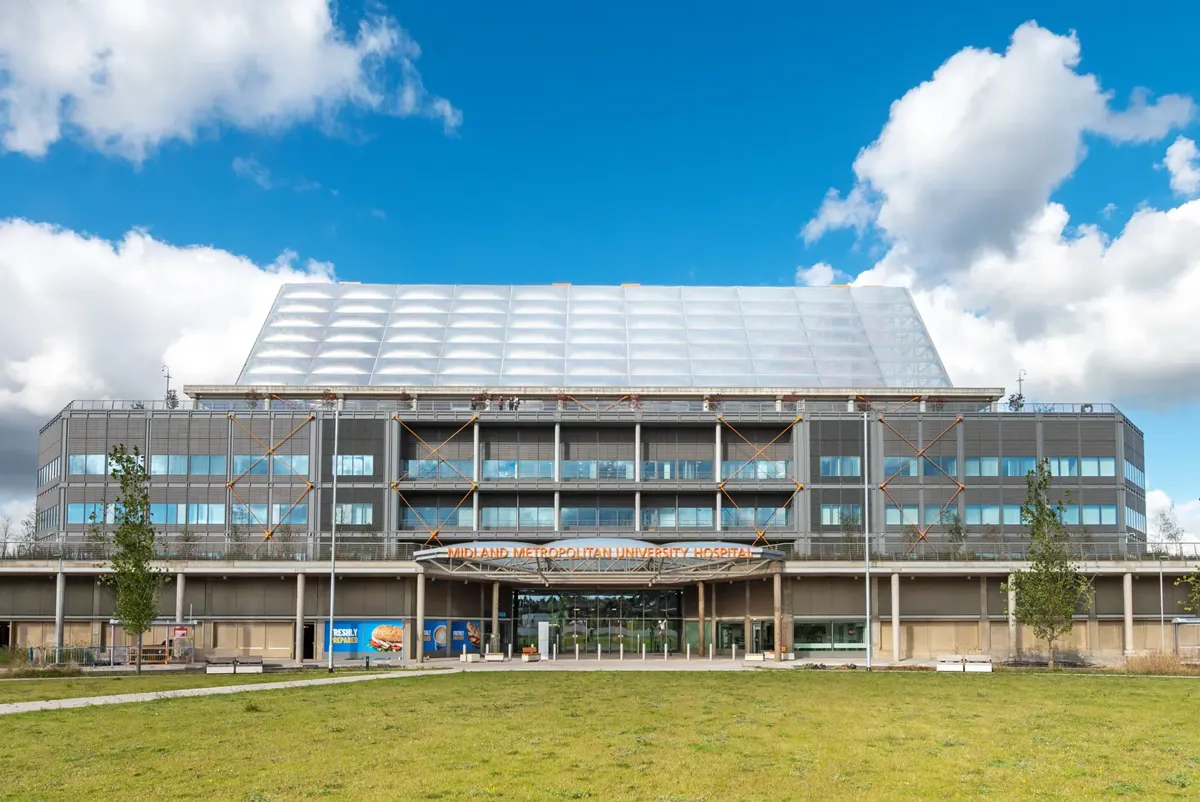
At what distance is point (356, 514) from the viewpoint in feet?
270

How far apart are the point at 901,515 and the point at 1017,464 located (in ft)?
Result: 29.9

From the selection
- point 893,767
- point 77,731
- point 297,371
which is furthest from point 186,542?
point 893,767

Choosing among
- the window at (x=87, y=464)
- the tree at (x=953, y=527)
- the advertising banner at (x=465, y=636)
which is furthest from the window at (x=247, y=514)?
the tree at (x=953, y=527)

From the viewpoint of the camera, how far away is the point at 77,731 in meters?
27.1

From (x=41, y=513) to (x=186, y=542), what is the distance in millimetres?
19024

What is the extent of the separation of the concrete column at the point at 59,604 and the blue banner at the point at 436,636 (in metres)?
21.9

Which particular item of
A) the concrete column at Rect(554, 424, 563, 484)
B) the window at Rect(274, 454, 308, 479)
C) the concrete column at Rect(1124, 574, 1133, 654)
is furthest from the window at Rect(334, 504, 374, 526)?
the concrete column at Rect(1124, 574, 1133, 654)

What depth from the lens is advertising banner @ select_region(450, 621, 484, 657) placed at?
73.9 meters

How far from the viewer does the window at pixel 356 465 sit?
82.7 metres

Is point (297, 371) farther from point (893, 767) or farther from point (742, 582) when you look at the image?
point (893, 767)

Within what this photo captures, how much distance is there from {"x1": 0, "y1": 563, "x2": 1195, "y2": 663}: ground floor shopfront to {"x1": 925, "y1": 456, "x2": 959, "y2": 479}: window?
9.95 metres

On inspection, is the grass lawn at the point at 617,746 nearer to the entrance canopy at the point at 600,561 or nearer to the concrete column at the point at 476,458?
the entrance canopy at the point at 600,561

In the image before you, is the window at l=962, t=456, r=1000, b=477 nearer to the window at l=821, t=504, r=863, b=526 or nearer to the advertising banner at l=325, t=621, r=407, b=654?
the window at l=821, t=504, r=863, b=526

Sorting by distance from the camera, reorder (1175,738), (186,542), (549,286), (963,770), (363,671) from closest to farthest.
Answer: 1. (963,770)
2. (1175,738)
3. (363,671)
4. (186,542)
5. (549,286)
